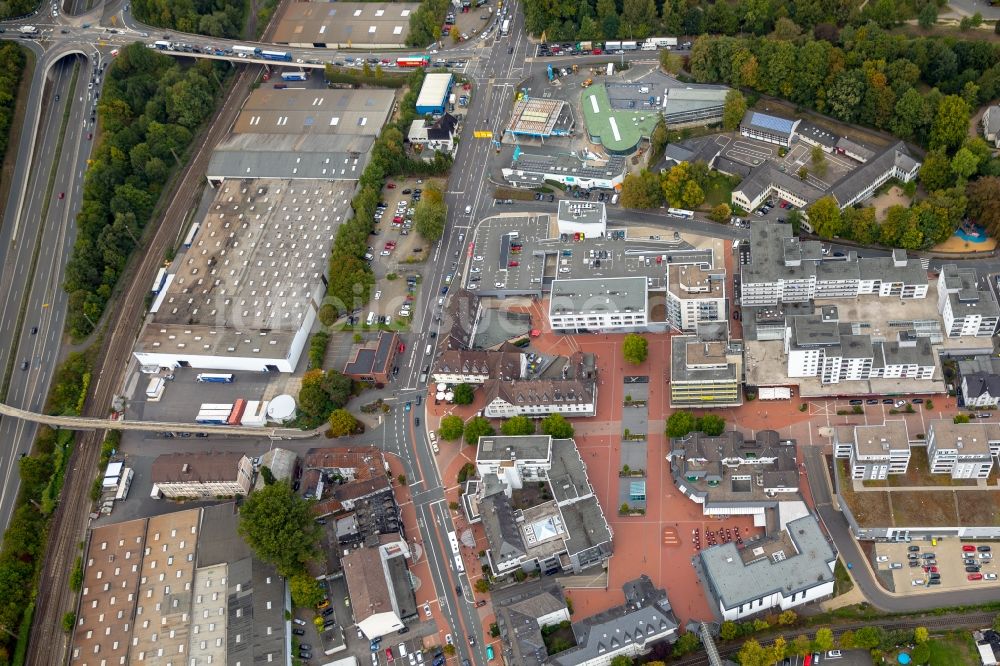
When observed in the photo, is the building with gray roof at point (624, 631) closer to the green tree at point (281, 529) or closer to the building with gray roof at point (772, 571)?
the building with gray roof at point (772, 571)

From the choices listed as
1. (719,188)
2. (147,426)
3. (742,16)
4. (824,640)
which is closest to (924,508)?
(824,640)

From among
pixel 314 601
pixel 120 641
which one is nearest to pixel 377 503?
pixel 314 601

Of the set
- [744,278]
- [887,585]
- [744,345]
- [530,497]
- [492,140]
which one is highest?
[492,140]

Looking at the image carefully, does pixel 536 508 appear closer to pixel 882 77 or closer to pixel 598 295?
pixel 598 295

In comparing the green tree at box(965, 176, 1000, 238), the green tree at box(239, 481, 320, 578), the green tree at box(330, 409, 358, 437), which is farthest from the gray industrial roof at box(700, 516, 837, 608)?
the green tree at box(965, 176, 1000, 238)

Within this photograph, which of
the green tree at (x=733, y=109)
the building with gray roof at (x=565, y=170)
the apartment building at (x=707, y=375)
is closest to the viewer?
the apartment building at (x=707, y=375)

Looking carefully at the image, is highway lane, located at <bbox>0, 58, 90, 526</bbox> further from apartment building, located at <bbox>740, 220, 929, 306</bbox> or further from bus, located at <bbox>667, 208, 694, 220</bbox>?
apartment building, located at <bbox>740, 220, 929, 306</bbox>

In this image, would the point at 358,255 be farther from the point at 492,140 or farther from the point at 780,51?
the point at 780,51

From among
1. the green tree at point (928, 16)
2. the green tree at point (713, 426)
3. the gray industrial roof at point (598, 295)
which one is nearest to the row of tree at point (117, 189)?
the gray industrial roof at point (598, 295)
